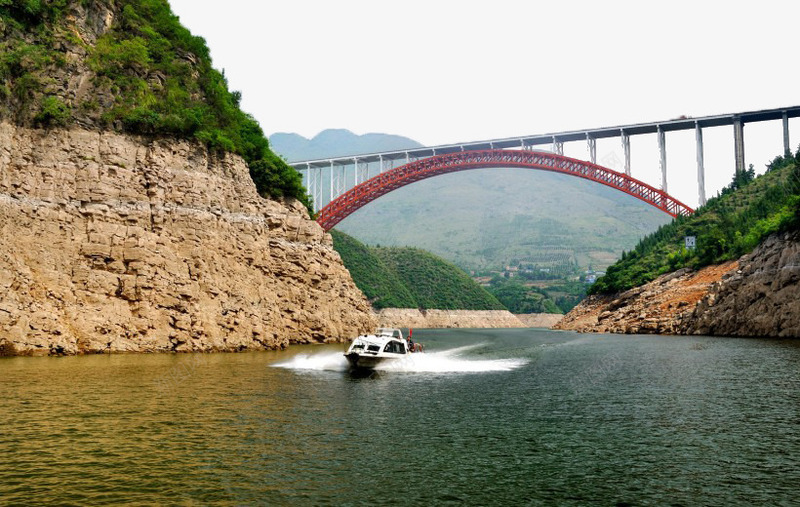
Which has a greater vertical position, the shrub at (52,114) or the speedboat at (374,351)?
the shrub at (52,114)

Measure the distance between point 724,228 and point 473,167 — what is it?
32946mm

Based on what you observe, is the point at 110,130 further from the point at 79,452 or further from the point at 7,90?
the point at 79,452

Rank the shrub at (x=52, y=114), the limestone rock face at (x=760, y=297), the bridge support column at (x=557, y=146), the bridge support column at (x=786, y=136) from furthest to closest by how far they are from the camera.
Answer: the bridge support column at (x=557, y=146), the bridge support column at (x=786, y=136), the limestone rock face at (x=760, y=297), the shrub at (x=52, y=114)

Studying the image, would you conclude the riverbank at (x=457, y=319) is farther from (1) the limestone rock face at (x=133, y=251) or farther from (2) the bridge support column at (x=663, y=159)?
(1) the limestone rock face at (x=133, y=251)

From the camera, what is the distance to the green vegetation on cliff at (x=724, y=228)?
182ft

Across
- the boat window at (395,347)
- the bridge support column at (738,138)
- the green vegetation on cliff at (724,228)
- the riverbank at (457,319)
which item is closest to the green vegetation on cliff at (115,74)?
the boat window at (395,347)

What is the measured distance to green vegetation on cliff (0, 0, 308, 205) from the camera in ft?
111

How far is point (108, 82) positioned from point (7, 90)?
5626 mm

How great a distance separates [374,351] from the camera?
28672mm

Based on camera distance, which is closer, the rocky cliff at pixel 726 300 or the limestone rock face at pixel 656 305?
the rocky cliff at pixel 726 300

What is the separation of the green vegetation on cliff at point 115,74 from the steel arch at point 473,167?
38417mm

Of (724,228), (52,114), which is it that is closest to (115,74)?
(52,114)

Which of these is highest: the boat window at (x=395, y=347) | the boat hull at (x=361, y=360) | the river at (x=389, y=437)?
the boat window at (x=395, y=347)

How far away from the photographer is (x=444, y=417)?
670 inches
